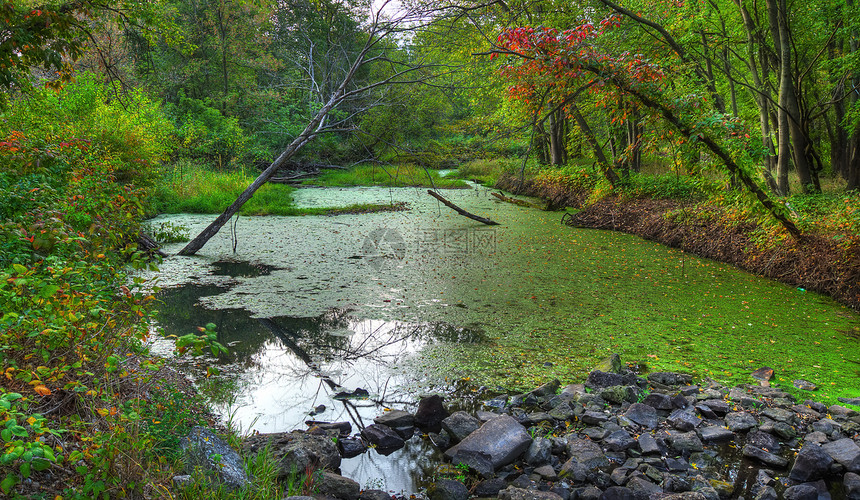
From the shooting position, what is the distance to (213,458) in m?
2.08

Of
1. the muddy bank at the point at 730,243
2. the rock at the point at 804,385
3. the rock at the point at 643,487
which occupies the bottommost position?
the rock at the point at 643,487

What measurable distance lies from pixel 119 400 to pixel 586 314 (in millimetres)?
3981

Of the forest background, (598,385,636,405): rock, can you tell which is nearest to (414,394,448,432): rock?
(598,385,636,405): rock

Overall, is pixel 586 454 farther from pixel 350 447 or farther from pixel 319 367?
pixel 319 367

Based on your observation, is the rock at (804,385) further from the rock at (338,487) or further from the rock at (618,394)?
the rock at (338,487)

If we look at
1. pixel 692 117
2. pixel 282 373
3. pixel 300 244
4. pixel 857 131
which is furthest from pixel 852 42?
pixel 282 373

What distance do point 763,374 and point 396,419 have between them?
262 centimetres

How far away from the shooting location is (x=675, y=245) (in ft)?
25.0

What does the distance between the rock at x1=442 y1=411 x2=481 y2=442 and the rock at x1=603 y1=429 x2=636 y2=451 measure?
2.37 ft

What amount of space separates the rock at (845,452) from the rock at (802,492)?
29 centimetres

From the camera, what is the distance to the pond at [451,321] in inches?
135

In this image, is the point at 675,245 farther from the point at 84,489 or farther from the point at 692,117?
the point at 84,489

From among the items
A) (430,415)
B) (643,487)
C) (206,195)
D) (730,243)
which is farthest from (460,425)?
(206,195)

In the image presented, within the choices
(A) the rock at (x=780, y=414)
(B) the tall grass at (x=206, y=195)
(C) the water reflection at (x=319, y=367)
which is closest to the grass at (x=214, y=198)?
(B) the tall grass at (x=206, y=195)
